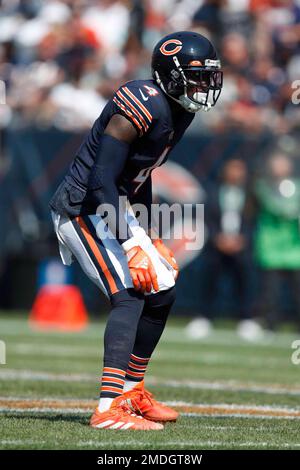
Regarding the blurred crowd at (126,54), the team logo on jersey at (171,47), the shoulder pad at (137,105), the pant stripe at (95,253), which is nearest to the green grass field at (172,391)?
Result: the pant stripe at (95,253)

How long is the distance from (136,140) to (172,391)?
83.0 inches

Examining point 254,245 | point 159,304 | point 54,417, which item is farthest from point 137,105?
point 254,245

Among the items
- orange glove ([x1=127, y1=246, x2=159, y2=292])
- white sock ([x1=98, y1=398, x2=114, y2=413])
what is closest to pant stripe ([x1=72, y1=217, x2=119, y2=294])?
orange glove ([x1=127, y1=246, x2=159, y2=292])

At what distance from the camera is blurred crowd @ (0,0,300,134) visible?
11805mm

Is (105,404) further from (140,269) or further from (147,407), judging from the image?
(140,269)

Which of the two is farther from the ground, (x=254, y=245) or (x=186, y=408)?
(x=186, y=408)

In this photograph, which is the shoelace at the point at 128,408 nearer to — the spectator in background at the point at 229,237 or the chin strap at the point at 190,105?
the chin strap at the point at 190,105

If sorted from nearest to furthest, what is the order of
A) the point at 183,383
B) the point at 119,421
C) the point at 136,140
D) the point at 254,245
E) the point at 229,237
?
the point at 119,421 → the point at 136,140 → the point at 183,383 → the point at 229,237 → the point at 254,245

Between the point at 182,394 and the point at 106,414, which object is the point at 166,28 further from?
the point at 106,414

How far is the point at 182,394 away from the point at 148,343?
4.26ft

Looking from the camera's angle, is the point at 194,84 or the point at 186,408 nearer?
the point at 194,84

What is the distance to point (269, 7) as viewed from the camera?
12250mm

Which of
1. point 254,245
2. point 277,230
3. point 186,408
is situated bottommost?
point 254,245

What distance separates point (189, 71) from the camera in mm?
4645
